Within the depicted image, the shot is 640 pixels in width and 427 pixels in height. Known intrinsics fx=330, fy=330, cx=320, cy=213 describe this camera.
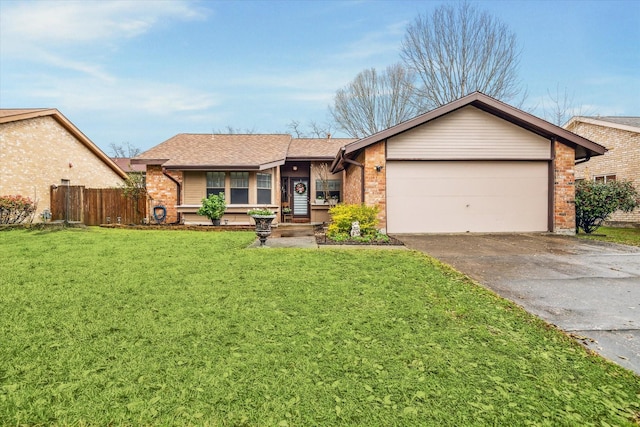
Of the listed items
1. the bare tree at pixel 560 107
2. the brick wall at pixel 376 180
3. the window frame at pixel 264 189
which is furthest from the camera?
the bare tree at pixel 560 107

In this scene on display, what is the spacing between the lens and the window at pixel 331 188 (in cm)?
1586

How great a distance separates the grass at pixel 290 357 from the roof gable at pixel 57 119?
12453mm

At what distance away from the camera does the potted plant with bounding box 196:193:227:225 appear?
12617 millimetres

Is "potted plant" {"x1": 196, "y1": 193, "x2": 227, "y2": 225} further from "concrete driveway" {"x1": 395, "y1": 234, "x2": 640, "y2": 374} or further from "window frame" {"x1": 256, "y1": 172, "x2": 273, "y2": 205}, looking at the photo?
"concrete driveway" {"x1": 395, "y1": 234, "x2": 640, "y2": 374}

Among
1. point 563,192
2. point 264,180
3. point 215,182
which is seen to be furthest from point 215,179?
point 563,192

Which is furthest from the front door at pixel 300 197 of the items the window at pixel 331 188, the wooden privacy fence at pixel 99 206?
the wooden privacy fence at pixel 99 206

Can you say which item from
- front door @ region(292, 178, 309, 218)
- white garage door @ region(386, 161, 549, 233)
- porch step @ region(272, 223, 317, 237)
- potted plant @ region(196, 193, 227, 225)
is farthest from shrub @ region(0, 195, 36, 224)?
white garage door @ region(386, 161, 549, 233)

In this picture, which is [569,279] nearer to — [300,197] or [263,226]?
[263,226]

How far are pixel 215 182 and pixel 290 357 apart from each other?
12405mm

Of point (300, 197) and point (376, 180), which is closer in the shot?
point (376, 180)

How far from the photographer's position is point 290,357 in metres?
2.53

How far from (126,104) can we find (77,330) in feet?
94.8

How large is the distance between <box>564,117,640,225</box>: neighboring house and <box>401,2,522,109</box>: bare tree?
5.84m

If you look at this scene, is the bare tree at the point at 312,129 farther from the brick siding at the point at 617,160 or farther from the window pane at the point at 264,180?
the brick siding at the point at 617,160
